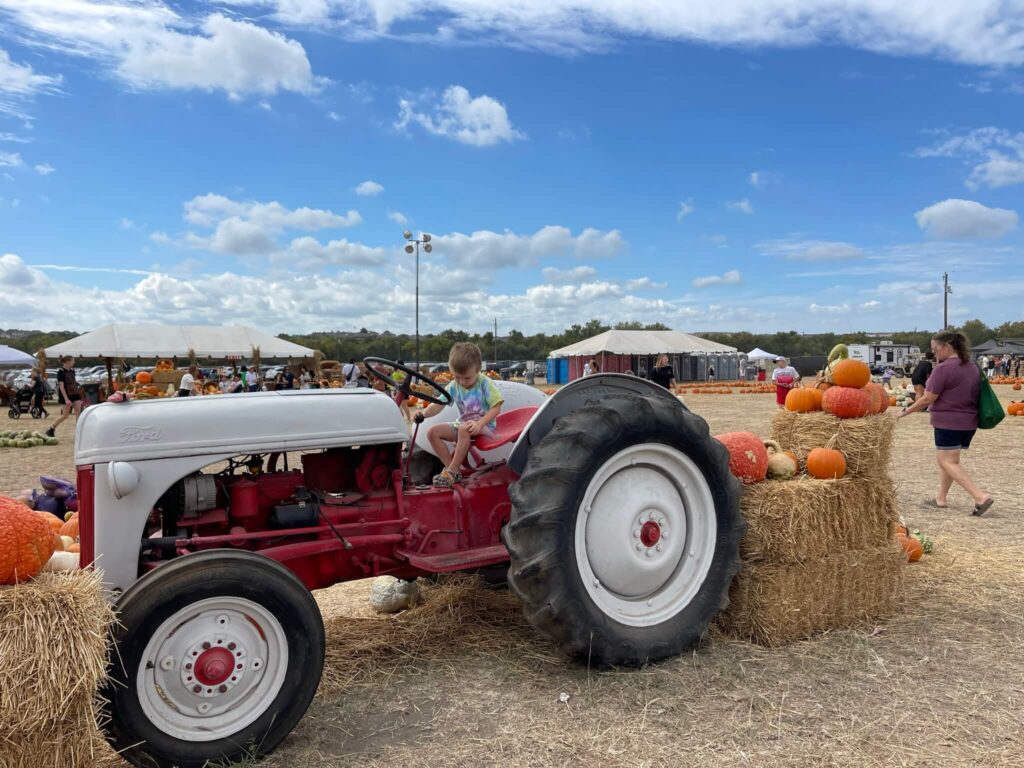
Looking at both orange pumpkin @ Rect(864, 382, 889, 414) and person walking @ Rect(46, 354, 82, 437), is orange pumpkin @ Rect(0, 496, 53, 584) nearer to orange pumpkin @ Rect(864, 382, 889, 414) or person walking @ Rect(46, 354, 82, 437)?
orange pumpkin @ Rect(864, 382, 889, 414)

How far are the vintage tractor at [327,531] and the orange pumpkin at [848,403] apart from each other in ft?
4.17

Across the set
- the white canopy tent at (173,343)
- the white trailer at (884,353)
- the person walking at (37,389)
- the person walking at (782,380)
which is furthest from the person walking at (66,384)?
the white trailer at (884,353)

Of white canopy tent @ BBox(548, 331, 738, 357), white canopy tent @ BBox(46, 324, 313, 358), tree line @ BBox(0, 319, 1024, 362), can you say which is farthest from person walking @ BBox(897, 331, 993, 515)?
A: tree line @ BBox(0, 319, 1024, 362)

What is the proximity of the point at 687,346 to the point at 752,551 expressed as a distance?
4188cm

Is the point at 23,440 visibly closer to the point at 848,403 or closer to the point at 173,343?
the point at 173,343

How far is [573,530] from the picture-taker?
3.50 meters

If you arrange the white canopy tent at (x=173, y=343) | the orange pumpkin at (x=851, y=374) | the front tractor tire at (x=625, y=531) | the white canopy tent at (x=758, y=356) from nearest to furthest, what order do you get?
1. the front tractor tire at (x=625, y=531)
2. the orange pumpkin at (x=851, y=374)
3. the white canopy tent at (x=173, y=343)
4. the white canopy tent at (x=758, y=356)

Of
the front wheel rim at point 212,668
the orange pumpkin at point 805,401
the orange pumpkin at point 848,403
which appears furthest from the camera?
the orange pumpkin at point 805,401

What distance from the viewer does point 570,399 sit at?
13.3 feet

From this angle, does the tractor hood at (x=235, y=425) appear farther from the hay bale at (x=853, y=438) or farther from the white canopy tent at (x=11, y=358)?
the white canopy tent at (x=11, y=358)

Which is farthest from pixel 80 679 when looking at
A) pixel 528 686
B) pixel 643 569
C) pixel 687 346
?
pixel 687 346

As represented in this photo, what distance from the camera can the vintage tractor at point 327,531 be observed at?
2.82 metres

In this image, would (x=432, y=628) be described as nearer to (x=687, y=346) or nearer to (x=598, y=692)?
(x=598, y=692)

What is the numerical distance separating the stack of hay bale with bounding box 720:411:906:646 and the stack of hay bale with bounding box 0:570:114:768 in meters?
2.97
